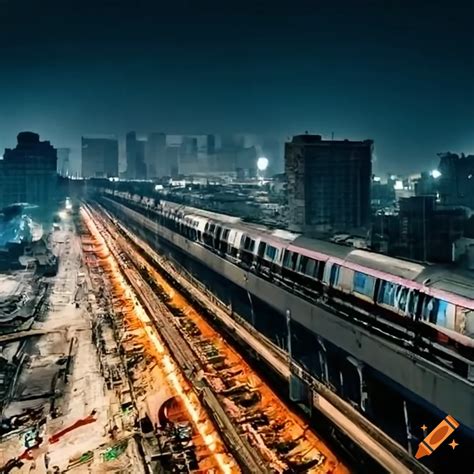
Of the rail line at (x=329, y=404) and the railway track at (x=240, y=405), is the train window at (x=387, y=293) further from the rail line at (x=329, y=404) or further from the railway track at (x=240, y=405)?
the railway track at (x=240, y=405)

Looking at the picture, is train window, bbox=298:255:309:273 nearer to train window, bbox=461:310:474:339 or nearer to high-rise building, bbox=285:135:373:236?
train window, bbox=461:310:474:339

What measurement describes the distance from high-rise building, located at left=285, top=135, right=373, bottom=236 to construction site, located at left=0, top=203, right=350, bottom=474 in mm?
22773

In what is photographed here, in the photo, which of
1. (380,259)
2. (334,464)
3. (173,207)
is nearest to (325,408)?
(334,464)

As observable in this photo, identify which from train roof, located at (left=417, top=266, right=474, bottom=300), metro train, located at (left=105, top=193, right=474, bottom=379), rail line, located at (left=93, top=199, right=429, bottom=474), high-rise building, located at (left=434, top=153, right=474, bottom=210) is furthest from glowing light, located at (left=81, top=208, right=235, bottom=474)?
high-rise building, located at (left=434, top=153, right=474, bottom=210)

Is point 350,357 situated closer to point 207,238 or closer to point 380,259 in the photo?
point 380,259

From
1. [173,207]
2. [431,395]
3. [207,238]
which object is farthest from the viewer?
[173,207]

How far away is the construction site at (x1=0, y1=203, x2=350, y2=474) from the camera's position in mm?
9469

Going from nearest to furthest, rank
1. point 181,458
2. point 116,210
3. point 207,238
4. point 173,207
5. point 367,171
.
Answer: point 181,458 < point 207,238 < point 173,207 < point 367,171 < point 116,210

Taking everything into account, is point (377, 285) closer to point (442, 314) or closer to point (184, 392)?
point (442, 314)

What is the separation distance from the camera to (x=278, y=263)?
16.1m

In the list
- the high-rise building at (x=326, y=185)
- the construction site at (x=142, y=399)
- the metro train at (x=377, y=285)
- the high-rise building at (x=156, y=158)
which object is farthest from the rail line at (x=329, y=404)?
the high-rise building at (x=156, y=158)

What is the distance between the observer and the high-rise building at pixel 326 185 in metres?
42.3

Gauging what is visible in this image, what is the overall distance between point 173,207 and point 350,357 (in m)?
26.3

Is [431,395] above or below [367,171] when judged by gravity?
below
